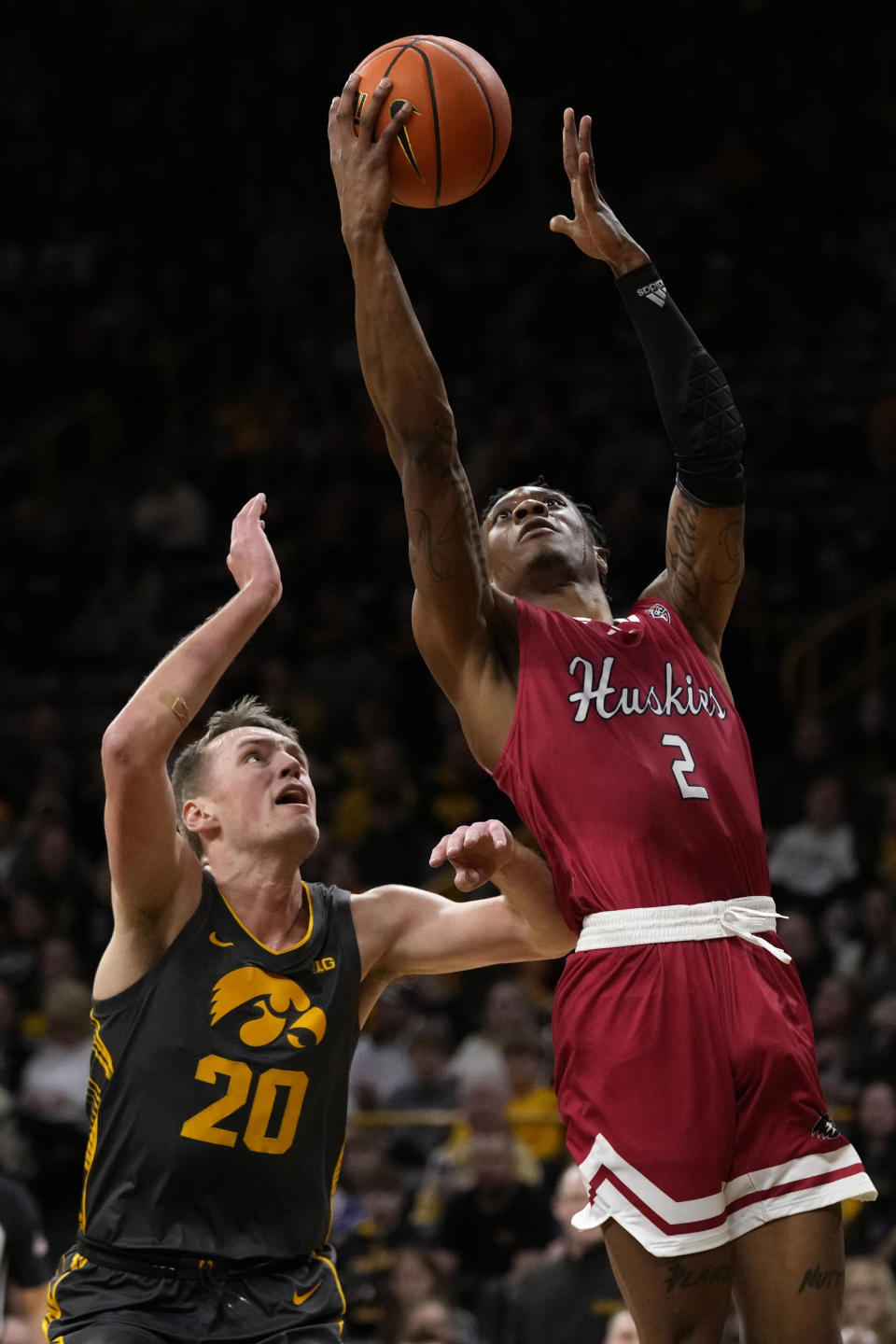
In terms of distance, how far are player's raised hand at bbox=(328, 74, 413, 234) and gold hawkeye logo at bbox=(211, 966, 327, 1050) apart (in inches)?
62.7

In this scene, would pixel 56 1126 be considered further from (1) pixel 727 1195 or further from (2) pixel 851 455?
(2) pixel 851 455

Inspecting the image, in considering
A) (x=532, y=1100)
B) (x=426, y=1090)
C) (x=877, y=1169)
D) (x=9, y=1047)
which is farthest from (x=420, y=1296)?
(x=9, y=1047)

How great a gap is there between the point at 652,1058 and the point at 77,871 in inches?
283

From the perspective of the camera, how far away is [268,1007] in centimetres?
378

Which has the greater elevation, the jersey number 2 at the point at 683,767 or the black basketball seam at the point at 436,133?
the black basketball seam at the point at 436,133

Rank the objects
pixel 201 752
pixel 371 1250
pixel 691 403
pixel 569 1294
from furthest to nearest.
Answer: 1. pixel 371 1250
2. pixel 569 1294
3. pixel 201 752
4. pixel 691 403

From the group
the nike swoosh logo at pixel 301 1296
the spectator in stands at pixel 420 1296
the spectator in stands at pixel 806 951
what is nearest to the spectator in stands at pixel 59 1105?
the spectator in stands at pixel 420 1296

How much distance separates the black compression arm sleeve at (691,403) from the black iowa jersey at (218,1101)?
1.37m

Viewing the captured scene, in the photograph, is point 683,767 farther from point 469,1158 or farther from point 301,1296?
point 469,1158

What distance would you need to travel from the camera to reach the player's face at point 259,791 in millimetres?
3947

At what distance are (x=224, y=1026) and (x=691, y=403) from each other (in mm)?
1662

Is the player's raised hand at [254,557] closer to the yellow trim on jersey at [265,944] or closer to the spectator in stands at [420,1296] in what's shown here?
the yellow trim on jersey at [265,944]

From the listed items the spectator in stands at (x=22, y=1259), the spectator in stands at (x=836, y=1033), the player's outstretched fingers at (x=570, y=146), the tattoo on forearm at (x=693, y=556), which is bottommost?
the spectator in stands at (x=836, y=1033)

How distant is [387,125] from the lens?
3.67 meters
